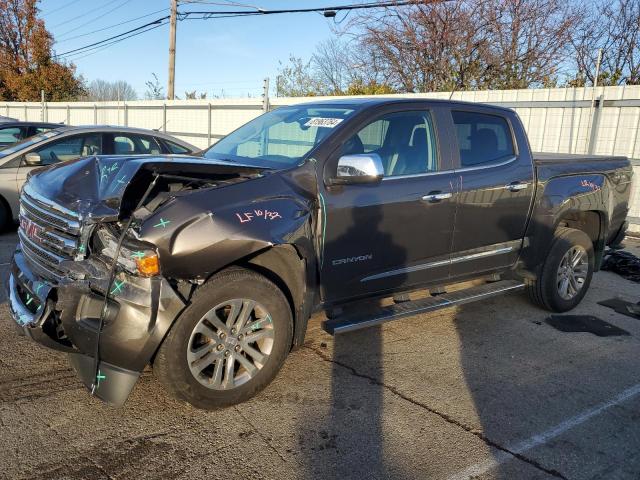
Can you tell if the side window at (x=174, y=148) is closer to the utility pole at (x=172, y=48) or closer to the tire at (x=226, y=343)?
the tire at (x=226, y=343)

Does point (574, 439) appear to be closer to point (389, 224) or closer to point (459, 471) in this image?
point (459, 471)

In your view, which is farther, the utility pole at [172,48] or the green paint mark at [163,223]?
the utility pole at [172,48]

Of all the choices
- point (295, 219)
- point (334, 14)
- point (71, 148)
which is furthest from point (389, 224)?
point (334, 14)

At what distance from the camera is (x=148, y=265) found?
2.98 m

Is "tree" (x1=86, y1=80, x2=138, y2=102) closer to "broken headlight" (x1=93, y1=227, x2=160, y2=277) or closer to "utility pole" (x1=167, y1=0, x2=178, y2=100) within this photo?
"utility pole" (x1=167, y1=0, x2=178, y2=100)

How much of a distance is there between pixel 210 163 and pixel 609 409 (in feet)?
10.3

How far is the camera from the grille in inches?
128

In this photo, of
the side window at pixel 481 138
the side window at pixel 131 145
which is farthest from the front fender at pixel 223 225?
the side window at pixel 131 145

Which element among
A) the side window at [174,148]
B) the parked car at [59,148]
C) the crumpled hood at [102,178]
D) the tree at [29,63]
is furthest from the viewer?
the tree at [29,63]

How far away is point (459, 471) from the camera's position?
9.71ft

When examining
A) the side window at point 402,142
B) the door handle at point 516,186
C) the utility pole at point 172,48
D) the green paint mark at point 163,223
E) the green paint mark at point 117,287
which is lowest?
the green paint mark at point 117,287

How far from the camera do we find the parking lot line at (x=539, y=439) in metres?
2.97

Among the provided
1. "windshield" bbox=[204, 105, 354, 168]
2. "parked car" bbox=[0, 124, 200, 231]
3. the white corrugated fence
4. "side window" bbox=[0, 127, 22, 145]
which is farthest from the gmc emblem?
the white corrugated fence

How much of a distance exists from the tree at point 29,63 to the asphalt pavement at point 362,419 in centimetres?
3577
